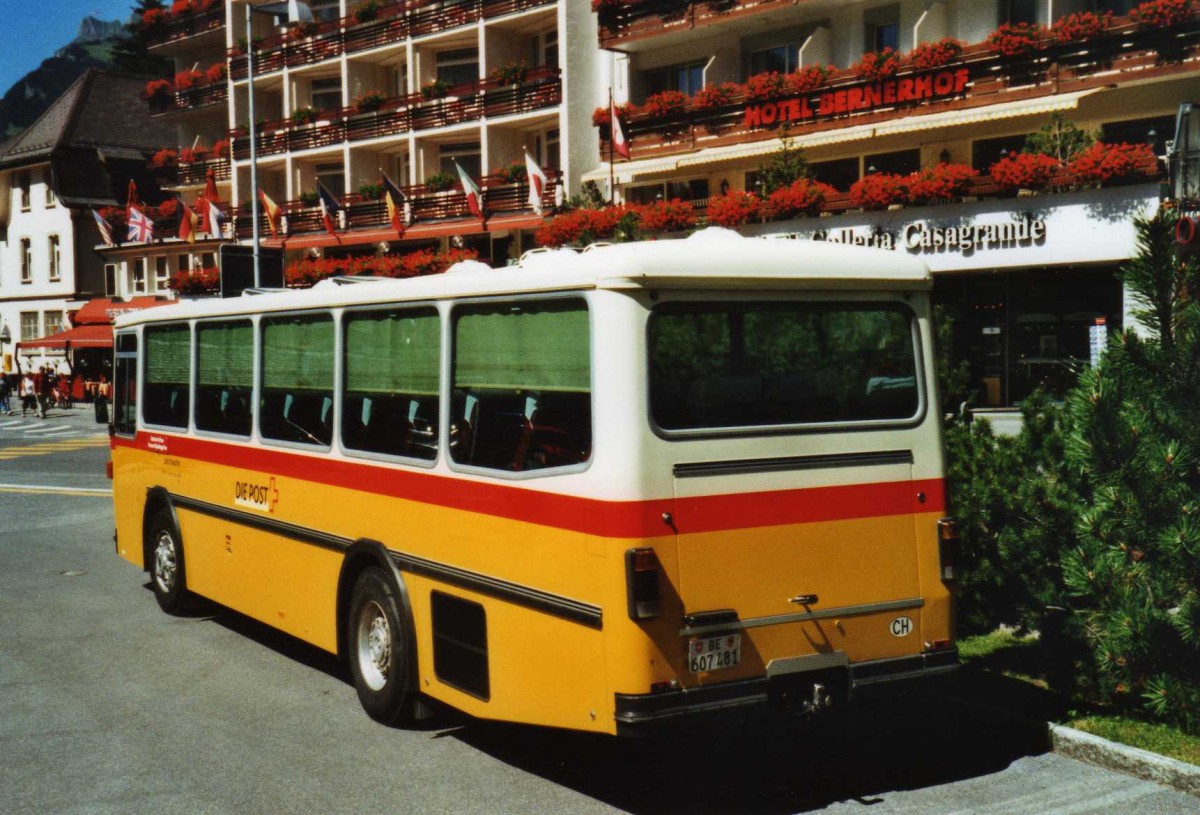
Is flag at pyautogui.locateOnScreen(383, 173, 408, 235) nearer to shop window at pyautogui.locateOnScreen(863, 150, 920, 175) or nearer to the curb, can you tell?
shop window at pyautogui.locateOnScreen(863, 150, 920, 175)

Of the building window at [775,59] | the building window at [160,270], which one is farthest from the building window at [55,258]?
the building window at [775,59]

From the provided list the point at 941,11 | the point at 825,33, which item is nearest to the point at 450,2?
the point at 825,33

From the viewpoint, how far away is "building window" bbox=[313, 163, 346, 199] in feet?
164

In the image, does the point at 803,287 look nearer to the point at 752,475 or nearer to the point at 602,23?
the point at 752,475

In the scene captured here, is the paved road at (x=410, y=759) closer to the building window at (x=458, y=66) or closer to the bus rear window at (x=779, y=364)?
the bus rear window at (x=779, y=364)

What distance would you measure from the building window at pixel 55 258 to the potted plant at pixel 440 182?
31.0 meters

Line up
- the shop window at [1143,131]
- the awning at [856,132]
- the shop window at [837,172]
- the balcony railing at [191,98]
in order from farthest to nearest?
1. the balcony railing at [191,98]
2. the shop window at [837,172]
3. the awning at [856,132]
4. the shop window at [1143,131]

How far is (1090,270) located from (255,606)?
19.9 m

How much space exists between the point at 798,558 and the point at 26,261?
2675 inches

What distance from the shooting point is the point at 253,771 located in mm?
A: 7043

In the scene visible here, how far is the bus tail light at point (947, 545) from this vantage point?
686cm

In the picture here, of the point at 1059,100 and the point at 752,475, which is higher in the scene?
the point at 1059,100

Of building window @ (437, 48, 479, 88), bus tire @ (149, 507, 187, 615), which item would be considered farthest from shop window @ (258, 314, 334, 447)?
building window @ (437, 48, 479, 88)

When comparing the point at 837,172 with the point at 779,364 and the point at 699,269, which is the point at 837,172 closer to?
the point at 779,364
